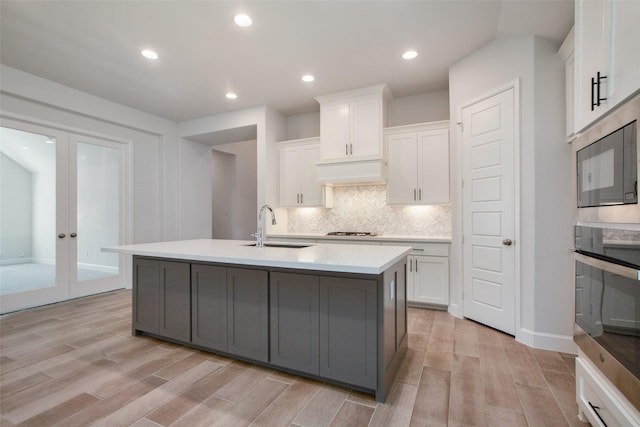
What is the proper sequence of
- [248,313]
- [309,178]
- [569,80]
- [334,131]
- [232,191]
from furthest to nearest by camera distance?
[232,191], [309,178], [334,131], [569,80], [248,313]

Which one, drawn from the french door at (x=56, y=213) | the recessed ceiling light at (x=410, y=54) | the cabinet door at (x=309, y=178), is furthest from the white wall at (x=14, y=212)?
the recessed ceiling light at (x=410, y=54)

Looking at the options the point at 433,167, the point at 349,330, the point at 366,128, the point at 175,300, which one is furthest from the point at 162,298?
the point at 433,167

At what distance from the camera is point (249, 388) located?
2.00 meters

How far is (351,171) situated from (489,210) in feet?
5.90

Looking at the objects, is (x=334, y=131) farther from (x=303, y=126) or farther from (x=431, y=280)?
(x=431, y=280)

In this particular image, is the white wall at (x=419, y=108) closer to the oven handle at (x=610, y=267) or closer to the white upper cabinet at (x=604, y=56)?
the white upper cabinet at (x=604, y=56)

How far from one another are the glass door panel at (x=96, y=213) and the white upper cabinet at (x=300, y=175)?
2624 mm

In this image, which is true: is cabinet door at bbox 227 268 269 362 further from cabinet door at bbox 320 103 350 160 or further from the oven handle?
cabinet door at bbox 320 103 350 160

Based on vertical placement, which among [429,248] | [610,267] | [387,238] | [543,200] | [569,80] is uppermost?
[569,80]

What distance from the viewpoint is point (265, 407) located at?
179 centimetres

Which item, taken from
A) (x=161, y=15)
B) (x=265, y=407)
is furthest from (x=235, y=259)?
(x=161, y=15)

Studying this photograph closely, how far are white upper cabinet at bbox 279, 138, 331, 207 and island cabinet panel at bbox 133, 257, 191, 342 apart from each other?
2.40 metres

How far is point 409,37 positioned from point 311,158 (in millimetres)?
2181

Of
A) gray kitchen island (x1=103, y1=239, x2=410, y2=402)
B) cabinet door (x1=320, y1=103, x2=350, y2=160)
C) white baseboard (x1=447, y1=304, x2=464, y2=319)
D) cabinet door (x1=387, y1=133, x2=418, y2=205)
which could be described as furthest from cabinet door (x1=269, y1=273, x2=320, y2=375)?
cabinet door (x1=320, y1=103, x2=350, y2=160)
